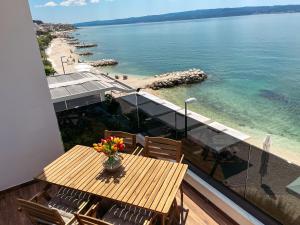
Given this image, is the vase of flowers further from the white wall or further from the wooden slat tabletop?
the white wall

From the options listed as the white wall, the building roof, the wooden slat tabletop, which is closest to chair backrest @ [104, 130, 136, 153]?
the wooden slat tabletop

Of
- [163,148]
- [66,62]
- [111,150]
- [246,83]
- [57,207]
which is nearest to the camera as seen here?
[111,150]

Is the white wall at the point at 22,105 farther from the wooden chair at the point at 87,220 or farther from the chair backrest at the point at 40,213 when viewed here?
the wooden chair at the point at 87,220

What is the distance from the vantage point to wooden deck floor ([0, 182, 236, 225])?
3.32 metres

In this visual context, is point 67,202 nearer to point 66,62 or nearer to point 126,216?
point 126,216

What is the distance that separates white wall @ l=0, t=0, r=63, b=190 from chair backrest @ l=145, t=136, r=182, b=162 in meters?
1.83

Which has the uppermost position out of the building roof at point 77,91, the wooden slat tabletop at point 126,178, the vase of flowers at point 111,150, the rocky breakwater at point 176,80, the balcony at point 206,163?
the vase of flowers at point 111,150

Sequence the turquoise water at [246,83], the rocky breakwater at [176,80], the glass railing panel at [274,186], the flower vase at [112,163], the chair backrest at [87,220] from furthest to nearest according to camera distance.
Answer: the rocky breakwater at [176,80]
the turquoise water at [246,83]
the flower vase at [112,163]
the glass railing panel at [274,186]
the chair backrest at [87,220]

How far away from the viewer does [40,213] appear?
8.23 ft

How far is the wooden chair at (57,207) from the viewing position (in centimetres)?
246

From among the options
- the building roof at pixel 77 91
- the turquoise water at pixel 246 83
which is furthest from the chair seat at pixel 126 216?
the building roof at pixel 77 91

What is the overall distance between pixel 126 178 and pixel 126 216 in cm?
41

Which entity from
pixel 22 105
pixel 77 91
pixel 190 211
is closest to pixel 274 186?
pixel 190 211

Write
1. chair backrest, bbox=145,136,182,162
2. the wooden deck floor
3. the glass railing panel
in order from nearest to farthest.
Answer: the glass railing panel < the wooden deck floor < chair backrest, bbox=145,136,182,162
